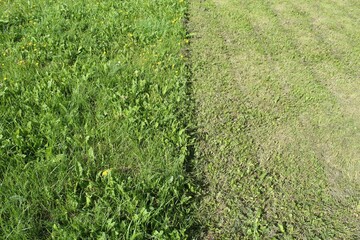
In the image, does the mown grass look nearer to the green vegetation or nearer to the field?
the field

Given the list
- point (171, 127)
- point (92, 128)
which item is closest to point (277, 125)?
point (171, 127)

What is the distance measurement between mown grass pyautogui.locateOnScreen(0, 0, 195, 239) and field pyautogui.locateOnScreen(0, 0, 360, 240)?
0.04 ft

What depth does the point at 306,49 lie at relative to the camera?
4828 millimetres

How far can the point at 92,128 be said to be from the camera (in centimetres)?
303

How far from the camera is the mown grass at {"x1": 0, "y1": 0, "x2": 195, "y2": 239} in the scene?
7.73 feet

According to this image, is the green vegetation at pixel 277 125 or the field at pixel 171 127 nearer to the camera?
the field at pixel 171 127

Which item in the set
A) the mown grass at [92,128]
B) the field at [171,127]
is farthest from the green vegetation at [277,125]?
the mown grass at [92,128]

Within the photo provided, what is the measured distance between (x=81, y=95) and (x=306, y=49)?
10.4ft

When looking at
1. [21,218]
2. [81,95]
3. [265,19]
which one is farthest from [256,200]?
[265,19]

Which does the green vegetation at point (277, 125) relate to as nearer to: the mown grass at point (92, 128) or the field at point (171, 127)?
the field at point (171, 127)

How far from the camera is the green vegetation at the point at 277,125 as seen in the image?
2576mm

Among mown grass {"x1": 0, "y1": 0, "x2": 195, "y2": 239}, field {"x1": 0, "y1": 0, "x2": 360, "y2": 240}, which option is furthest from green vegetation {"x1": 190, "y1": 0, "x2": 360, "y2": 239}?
mown grass {"x1": 0, "y1": 0, "x2": 195, "y2": 239}

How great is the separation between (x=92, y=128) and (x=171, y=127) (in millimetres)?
702

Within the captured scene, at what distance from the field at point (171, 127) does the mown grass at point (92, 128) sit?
0.5 inches
